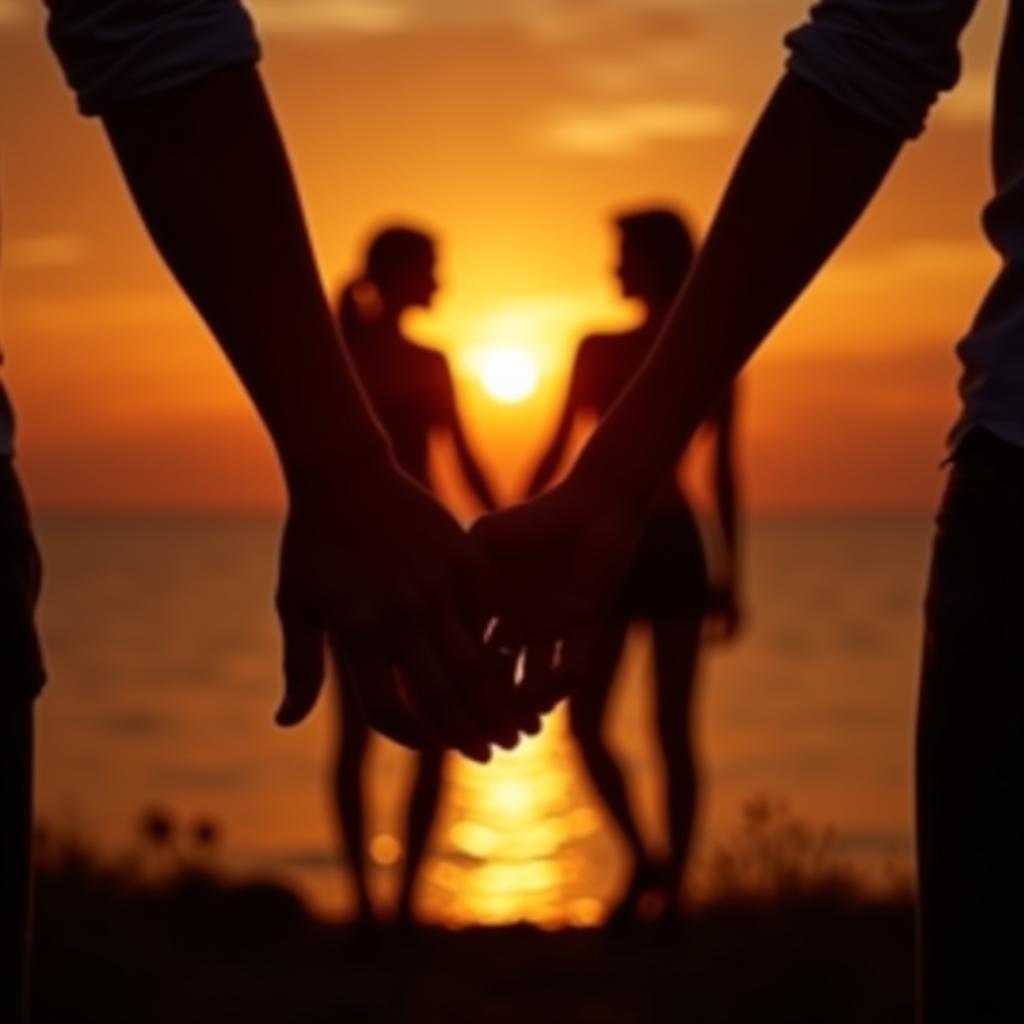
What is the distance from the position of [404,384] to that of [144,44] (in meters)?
6.08

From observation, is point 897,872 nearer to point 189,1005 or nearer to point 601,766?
point 601,766

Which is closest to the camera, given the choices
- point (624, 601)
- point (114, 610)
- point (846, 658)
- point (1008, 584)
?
point (1008, 584)

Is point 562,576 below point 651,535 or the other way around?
the other way around

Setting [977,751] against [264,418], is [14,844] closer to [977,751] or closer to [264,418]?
[264,418]

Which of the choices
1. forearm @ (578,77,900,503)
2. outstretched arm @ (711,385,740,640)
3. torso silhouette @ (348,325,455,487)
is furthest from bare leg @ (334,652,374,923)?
forearm @ (578,77,900,503)

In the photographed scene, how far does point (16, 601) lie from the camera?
241 centimetres

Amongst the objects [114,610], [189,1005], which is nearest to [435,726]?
[189,1005]

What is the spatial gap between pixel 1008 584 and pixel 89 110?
820 mm

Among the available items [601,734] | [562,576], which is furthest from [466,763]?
[562,576]

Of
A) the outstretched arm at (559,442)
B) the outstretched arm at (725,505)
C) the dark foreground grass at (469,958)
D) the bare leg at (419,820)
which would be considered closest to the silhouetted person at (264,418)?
the dark foreground grass at (469,958)

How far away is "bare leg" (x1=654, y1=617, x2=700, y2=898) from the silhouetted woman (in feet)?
2.12

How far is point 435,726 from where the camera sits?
2.53 metres

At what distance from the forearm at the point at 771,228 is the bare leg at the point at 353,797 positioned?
20.1ft

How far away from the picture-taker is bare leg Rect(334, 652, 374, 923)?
29.0 feet
